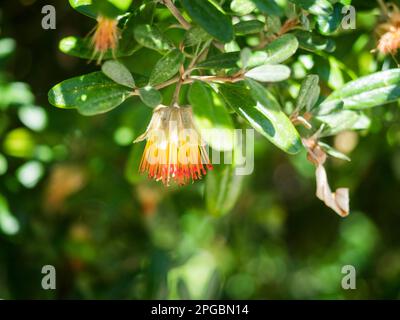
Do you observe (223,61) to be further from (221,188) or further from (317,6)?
(221,188)

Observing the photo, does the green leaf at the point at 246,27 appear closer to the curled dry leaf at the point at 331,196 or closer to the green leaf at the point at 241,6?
the green leaf at the point at 241,6

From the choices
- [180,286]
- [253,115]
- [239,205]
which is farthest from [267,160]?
[253,115]

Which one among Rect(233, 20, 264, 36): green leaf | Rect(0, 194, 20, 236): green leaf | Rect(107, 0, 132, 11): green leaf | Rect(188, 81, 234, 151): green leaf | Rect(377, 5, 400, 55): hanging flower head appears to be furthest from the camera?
Rect(0, 194, 20, 236): green leaf

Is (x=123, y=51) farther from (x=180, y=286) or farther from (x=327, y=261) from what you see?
(x=327, y=261)

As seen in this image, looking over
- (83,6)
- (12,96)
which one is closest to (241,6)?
(83,6)

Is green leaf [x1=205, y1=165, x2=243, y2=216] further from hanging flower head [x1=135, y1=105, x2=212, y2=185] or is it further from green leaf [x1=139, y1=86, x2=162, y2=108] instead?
green leaf [x1=139, y1=86, x2=162, y2=108]

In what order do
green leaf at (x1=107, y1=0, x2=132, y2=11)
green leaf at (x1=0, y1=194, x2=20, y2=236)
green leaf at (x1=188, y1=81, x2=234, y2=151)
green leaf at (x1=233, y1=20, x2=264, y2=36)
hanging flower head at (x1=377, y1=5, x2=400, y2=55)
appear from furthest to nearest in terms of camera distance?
green leaf at (x1=0, y1=194, x2=20, y2=236) < hanging flower head at (x1=377, y1=5, x2=400, y2=55) < green leaf at (x1=233, y1=20, x2=264, y2=36) < green leaf at (x1=107, y1=0, x2=132, y2=11) < green leaf at (x1=188, y1=81, x2=234, y2=151)

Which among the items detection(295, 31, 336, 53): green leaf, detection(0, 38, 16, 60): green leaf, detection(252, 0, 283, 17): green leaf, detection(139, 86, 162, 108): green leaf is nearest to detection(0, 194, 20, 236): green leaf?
detection(0, 38, 16, 60): green leaf

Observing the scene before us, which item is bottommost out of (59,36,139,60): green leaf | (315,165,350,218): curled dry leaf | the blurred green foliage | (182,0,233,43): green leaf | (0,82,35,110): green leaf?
the blurred green foliage
